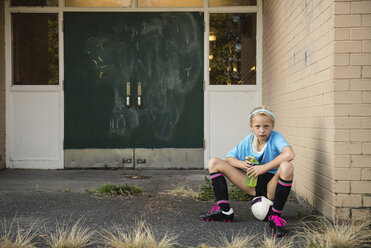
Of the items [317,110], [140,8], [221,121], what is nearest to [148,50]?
[140,8]

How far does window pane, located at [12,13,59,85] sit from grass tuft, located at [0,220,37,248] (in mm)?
4068

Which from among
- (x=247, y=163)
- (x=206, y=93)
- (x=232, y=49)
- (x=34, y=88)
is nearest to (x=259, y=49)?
(x=232, y=49)

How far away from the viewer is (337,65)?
3531mm

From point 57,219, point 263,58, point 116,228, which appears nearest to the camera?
point 116,228

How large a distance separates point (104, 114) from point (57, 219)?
3.59m

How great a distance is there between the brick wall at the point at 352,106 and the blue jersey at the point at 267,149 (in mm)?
496

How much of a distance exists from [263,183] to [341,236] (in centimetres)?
99

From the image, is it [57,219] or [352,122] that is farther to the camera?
[57,219]

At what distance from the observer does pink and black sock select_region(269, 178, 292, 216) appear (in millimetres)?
3455

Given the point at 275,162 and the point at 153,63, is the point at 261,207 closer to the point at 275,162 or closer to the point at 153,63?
the point at 275,162

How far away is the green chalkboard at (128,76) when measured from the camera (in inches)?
285

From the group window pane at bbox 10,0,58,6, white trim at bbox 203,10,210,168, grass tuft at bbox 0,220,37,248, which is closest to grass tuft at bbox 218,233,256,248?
grass tuft at bbox 0,220,37,248

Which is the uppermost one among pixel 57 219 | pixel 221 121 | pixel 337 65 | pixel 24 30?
pixel 24 30

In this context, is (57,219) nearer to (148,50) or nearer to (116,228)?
(116,228)
